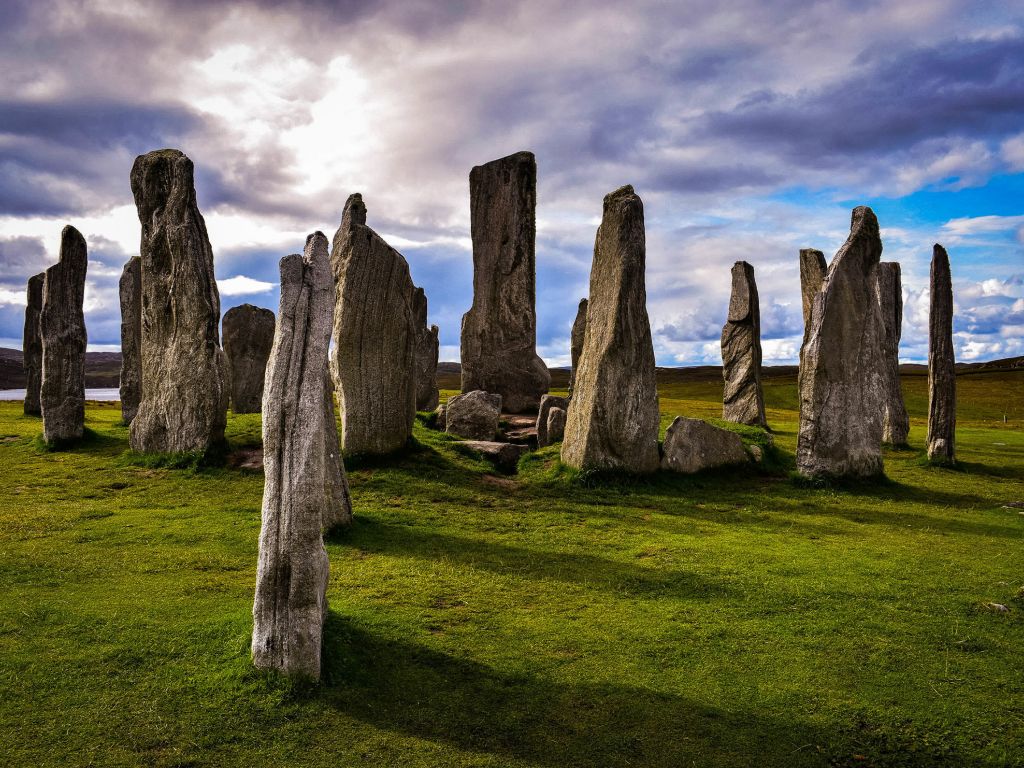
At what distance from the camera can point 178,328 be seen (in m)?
16.1

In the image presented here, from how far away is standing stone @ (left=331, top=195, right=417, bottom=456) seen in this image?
15.3 meters

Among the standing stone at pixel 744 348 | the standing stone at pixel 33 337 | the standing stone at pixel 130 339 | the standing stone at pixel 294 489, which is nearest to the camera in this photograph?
the standing stone at pixel 294 489

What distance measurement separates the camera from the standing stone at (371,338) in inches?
601

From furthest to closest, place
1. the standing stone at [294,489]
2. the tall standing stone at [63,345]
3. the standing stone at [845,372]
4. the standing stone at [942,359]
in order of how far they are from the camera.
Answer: the standing stone at [942,359], the tall standing stone at [63,345], the standing stone at [845,372], the standing stone at [294,489]

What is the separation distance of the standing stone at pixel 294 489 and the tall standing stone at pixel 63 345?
1346 centimetres

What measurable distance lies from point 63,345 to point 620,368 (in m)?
13.3

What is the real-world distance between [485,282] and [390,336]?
8.12 meters

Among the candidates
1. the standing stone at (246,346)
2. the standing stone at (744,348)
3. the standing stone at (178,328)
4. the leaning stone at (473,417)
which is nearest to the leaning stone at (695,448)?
the leaning stone at (473,417)

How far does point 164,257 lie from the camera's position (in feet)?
54.5

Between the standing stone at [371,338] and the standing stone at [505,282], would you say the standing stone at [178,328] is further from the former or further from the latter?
the standing stone at [505,282]

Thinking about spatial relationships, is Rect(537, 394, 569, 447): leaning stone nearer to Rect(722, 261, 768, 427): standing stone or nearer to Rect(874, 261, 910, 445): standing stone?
Rect(722, 261, 768, 427): standing stone

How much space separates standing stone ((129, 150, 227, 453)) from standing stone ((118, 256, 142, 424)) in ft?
18.8

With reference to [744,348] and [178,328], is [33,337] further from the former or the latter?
[744,348]

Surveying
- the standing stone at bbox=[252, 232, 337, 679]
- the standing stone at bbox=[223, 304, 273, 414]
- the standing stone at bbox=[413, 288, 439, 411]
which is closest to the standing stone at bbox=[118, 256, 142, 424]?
the standing stone at bbox=[223, 304, 273, 414]
